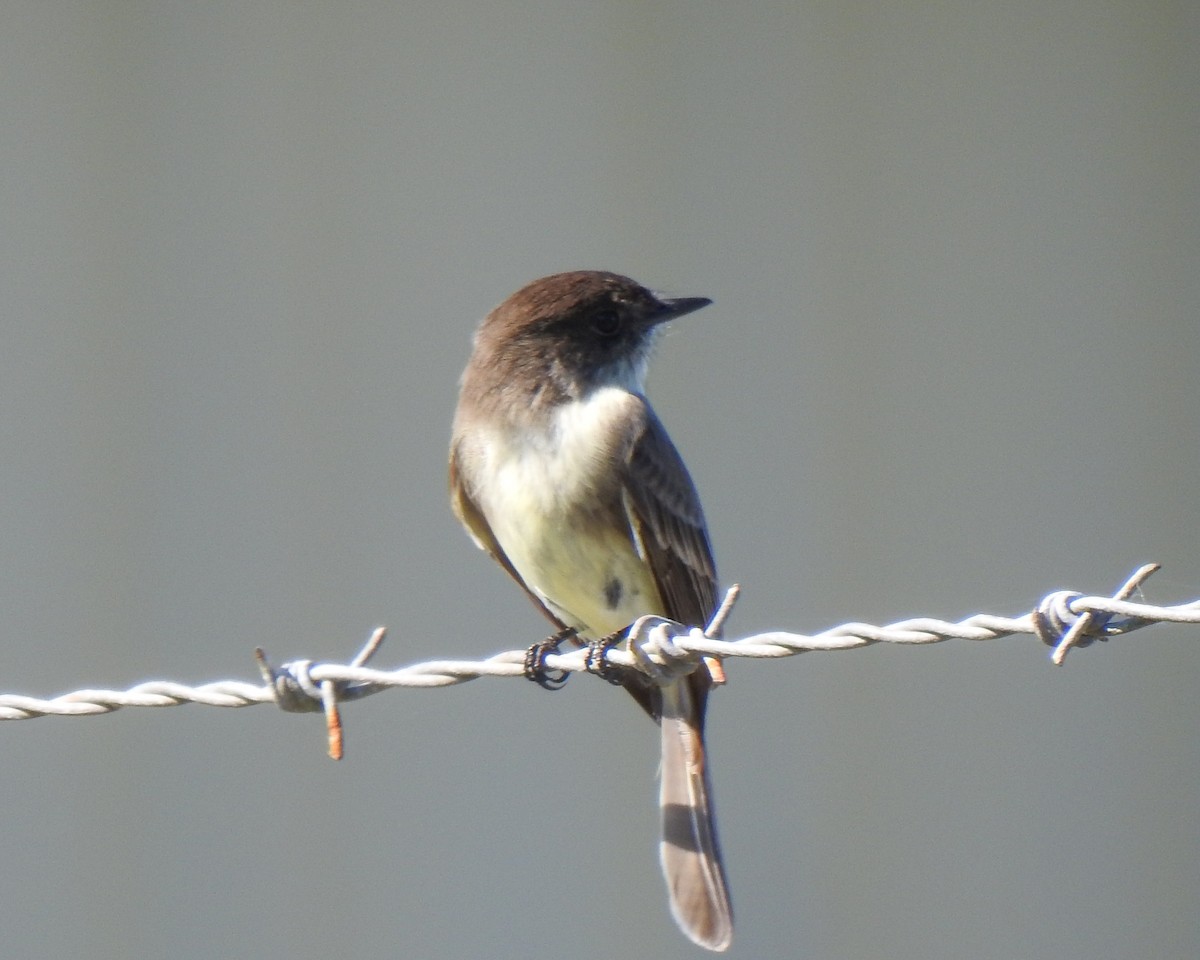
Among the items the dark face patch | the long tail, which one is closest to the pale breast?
the dark face patch

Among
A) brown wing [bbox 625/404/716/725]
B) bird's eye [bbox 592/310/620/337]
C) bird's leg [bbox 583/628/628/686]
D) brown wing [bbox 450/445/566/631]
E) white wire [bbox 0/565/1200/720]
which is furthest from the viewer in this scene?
bird's eye [bbox 592/310/620/337]

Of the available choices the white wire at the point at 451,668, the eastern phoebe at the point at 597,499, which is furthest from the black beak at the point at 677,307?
the white wire at the point at 451,668

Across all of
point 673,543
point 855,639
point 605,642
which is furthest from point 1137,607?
point 673,543

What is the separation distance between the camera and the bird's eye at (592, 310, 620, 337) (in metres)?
3.71

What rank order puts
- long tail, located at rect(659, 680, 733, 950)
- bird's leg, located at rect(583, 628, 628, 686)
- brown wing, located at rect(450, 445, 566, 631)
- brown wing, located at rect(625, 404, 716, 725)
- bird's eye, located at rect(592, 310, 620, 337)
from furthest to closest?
bird's eye, located at rect(592, 310, 620, 337)
brown wing, located at rect(450, 445, 566, 631)
brown wing, located at rect(625, 404, 716, 725)
long tail, located at rect(659, 680, 733, 950)
bird's leg, located at rect(583, 628, 628, 686)

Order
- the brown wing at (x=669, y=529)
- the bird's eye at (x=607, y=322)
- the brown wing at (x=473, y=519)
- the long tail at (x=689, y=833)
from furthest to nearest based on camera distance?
1. the bird's eye at (x=607, y=322)
2. the brown wing at (x=473, y=519)
3. the brown wing at (x=669, y=529)
4. the long tail at (x=689, y=833)

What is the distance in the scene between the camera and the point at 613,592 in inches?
133

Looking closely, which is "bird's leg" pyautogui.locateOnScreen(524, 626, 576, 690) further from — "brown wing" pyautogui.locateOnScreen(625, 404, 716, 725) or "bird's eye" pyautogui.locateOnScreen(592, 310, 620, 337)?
"bird's eye" pyautogui.locateOnScreen(592, 310, 620, 337)

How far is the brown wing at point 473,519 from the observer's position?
3.59 metres

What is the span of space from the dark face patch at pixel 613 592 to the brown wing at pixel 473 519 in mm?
336

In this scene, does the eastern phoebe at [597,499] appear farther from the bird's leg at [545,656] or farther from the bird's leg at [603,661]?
the bird's leg at [603,661]

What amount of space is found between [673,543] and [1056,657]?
1720 mm

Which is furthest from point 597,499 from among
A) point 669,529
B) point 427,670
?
point 427,670

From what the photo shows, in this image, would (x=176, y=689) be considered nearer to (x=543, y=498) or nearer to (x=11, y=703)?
(x=11, y=703)
